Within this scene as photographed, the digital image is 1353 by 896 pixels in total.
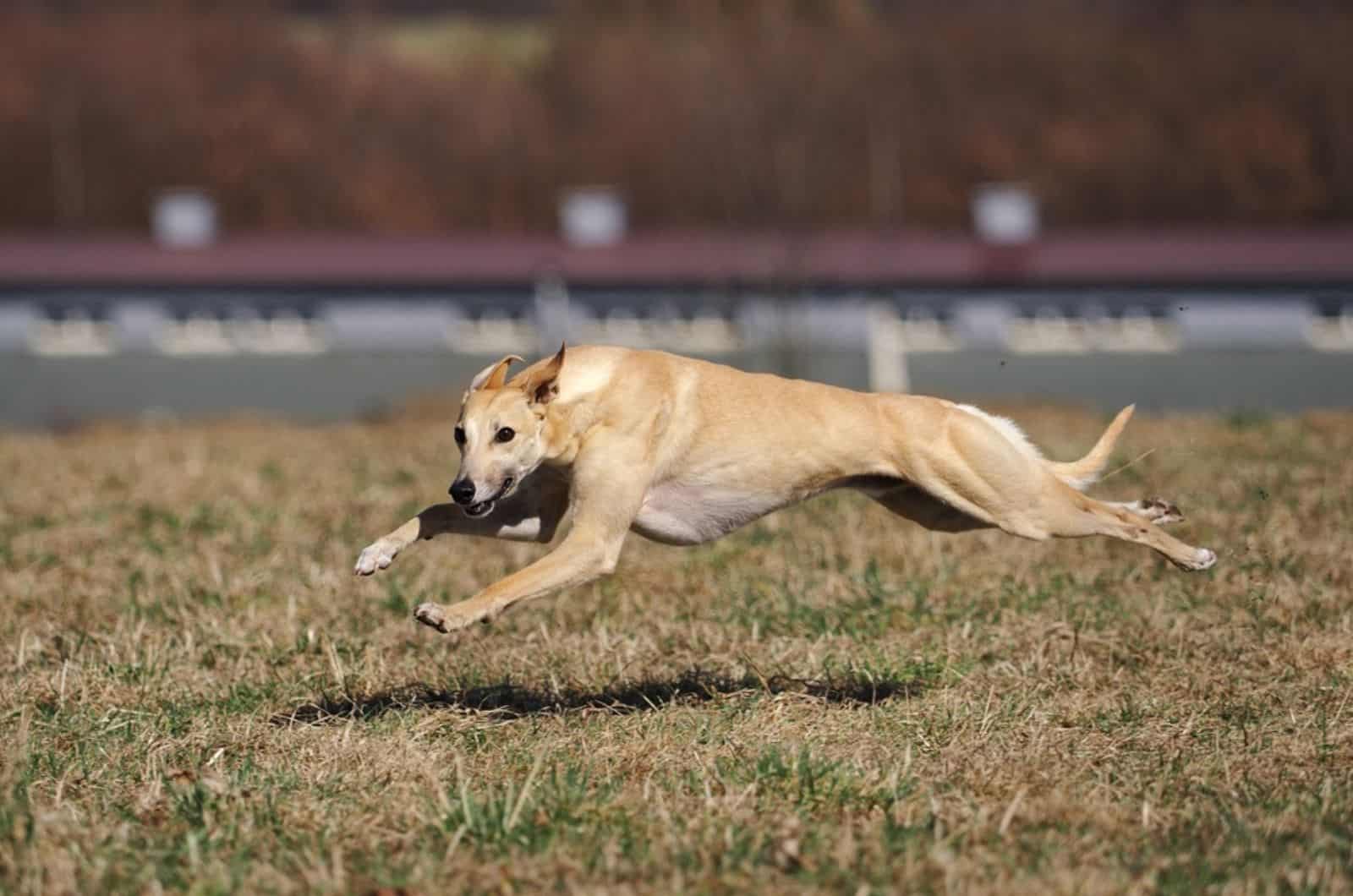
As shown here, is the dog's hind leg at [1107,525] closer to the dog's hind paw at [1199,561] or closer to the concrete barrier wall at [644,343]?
the dog's hind paw at [1199,561]

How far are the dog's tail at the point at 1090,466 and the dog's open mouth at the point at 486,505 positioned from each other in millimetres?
2495

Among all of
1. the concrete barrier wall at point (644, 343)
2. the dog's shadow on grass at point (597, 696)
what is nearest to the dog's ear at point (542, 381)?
the dog's shadow on grass at point (597, 696)

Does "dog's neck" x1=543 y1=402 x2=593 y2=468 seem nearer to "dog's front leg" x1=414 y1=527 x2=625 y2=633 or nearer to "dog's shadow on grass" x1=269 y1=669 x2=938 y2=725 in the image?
"dog's front leg" x1=414 y1=527 x2=625 y2=633

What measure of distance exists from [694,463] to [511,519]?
0.79m

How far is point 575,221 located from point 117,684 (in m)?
34.3

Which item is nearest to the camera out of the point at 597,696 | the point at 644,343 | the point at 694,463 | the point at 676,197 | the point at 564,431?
the point at 564,431

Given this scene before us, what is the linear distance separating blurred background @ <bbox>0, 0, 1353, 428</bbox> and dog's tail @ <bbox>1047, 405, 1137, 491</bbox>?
2293 cm

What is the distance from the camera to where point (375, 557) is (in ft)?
24.3

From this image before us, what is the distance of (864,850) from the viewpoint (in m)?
5.65

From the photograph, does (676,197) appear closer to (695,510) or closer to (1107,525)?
(1107,525)

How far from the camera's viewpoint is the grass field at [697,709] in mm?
5602

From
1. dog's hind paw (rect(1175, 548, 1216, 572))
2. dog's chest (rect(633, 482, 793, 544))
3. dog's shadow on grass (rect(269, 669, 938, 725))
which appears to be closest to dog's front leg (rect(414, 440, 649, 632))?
dog's chest (rect(633, 482, 793, 544))

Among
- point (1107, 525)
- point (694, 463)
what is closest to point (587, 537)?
point (694, 463)

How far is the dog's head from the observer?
23.5ft
